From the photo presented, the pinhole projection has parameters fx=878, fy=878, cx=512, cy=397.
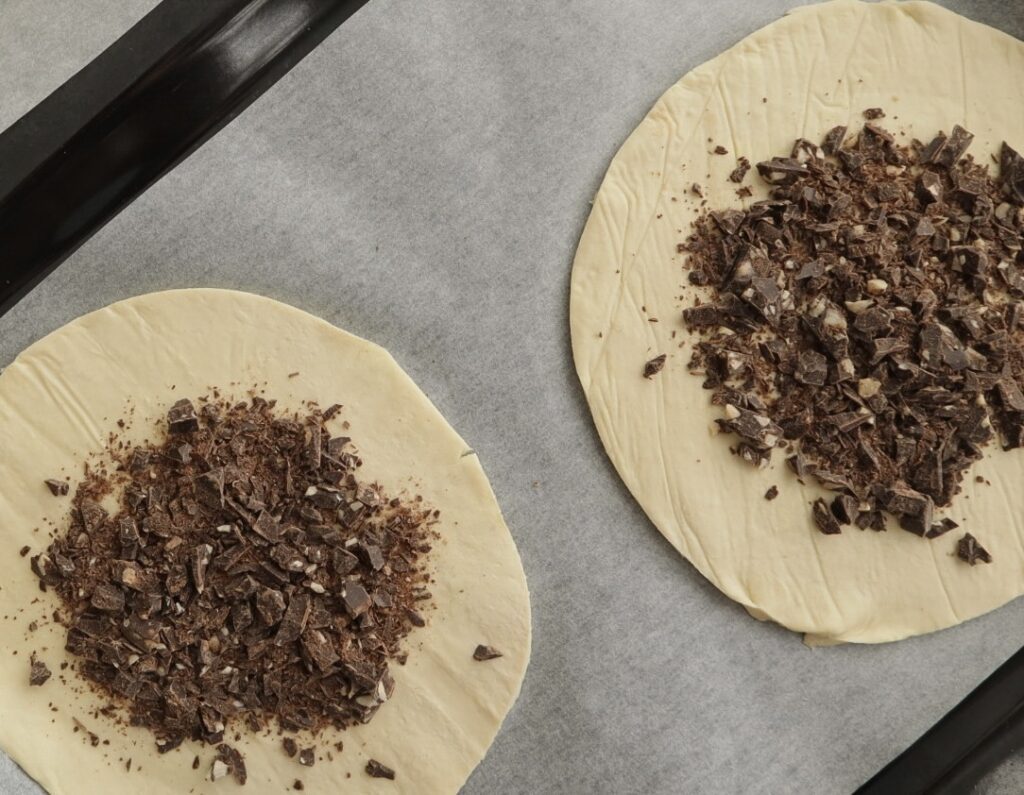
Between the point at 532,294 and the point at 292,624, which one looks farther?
the point at 532,294

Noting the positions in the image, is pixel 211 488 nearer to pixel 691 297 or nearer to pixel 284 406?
pixel 284 406

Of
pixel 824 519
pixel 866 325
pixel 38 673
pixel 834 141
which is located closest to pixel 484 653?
pixel 824 519

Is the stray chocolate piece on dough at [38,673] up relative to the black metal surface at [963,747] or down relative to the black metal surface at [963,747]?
up

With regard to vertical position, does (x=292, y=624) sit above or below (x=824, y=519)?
above

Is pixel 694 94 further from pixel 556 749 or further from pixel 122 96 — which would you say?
pixel 556 749

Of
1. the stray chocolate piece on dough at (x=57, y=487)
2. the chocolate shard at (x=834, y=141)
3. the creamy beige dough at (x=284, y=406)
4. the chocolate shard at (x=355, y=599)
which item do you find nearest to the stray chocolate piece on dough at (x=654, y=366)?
the creamy beige dough at (x=284, y=406)

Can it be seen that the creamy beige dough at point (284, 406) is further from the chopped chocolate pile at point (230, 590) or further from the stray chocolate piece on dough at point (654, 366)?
the stray chocolate piece on dough at point (654, 366)

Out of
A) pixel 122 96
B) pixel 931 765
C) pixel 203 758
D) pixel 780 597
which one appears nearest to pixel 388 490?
pixel 203 758
